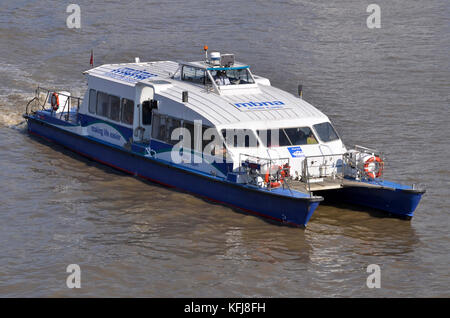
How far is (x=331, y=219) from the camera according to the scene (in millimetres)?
18844

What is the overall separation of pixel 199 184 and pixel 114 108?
4.16m

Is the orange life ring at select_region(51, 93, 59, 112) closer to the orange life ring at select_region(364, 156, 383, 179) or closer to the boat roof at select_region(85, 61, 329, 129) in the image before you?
the boat roof at select_region(85, 61, 329, 129)

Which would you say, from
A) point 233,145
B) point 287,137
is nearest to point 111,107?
point 233,145

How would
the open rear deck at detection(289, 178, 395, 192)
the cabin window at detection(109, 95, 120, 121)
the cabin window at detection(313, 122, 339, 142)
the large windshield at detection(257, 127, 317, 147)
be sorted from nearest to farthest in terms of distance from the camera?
the open rear deck at detection(289, 178, 395, 192) < the large windshield at detection(257, 127, 317, 147) < the cabin window at detection(313, 122, 339, 142) < the cabin window at detection(109, 95, 120, 121)

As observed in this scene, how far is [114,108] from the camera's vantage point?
22.3 metres

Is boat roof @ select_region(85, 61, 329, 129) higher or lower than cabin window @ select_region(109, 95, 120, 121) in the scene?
higher

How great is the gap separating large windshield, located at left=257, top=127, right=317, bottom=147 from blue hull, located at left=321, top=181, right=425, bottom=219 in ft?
5.02

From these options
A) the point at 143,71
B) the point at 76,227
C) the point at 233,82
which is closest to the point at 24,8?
the point at 143,71

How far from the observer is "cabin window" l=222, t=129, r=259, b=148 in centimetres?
1889

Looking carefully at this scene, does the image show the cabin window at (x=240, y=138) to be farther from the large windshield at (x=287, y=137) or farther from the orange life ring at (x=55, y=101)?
the orange life ring at (x=55, y=101)

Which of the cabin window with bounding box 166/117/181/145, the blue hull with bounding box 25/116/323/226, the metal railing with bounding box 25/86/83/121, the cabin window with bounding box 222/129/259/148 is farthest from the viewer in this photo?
the metal railing with bounding box 25/86/83/121

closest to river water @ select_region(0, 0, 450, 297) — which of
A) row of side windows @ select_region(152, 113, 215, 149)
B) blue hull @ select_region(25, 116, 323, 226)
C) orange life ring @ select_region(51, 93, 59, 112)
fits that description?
blue hull @ select_region(25, 116, 323, 226)

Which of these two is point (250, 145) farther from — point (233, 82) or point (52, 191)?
point (52, 191)

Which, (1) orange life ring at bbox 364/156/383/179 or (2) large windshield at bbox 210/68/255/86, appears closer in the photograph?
(1) orange life ring at bbox 364/156/383/179
